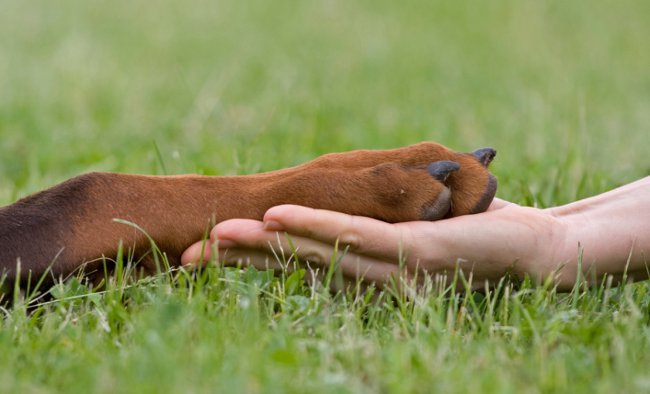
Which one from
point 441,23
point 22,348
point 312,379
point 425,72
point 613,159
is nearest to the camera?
point 312,379

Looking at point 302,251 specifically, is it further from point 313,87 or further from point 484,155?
point 313,87

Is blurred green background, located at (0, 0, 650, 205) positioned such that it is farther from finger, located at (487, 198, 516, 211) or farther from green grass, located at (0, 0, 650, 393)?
finger, located at (487, 198, 516, 211)

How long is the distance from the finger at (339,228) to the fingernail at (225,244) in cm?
11

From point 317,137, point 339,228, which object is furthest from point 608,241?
point 317,137

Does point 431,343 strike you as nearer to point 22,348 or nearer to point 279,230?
point 279,230

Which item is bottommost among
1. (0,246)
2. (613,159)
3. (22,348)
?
(613,159)

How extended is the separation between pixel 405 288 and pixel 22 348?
1049 millimetres

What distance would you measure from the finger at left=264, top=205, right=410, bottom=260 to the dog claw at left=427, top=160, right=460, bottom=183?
0.59 feet

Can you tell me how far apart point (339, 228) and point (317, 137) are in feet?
11.0

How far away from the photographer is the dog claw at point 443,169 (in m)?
2.64

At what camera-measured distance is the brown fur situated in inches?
100

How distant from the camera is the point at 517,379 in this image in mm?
2107

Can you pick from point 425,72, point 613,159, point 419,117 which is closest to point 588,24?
point 425,72

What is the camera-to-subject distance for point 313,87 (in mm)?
7891
